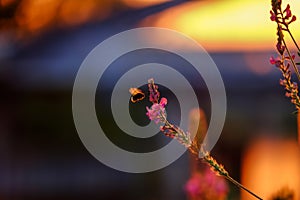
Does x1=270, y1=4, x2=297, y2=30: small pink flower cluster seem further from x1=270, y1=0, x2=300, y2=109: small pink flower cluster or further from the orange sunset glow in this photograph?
the orange sunset glow

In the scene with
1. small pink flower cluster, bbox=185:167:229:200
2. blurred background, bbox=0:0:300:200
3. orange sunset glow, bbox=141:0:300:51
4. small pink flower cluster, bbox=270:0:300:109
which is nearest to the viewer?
small pink flower cluster, bbox=270:0:300:109

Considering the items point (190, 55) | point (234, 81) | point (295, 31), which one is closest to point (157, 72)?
point (190, 55)

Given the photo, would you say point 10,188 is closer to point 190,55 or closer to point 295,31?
point 190,55

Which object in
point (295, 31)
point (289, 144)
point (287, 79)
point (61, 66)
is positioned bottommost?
point (287, 79)

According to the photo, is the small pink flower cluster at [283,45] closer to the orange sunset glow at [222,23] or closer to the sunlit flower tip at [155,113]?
the sunlit flower tip at [155,113]

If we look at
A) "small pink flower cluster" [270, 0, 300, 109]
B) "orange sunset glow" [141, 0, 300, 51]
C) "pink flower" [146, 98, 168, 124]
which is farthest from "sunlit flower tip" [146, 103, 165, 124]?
"orange sunset glow" [141, 0, 300, 51]

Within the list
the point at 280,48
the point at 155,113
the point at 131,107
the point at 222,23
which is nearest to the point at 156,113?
the point at 155,113

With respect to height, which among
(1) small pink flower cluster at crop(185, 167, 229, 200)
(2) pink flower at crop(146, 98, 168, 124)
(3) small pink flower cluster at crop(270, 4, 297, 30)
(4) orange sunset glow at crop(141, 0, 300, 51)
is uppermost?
(4) orange sunset glow at crop(141, 0, 300, 51)

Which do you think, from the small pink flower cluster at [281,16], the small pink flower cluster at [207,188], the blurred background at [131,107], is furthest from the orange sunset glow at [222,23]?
the small pink flower cluster at [281,16]
